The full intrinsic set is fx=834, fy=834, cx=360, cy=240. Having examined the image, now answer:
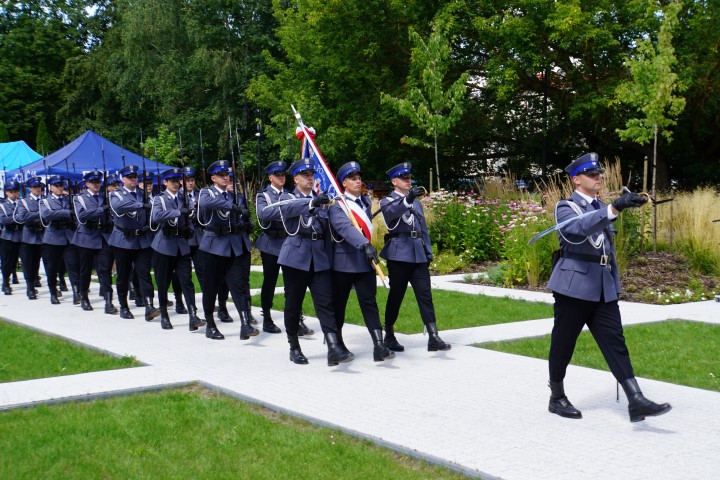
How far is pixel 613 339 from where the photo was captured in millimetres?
6000

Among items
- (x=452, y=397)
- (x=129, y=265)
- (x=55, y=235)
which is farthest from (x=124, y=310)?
A: (x=452, y=397)

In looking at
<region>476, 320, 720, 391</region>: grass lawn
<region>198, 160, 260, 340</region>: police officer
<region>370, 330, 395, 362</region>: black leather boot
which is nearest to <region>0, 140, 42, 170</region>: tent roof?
<region>198, 160, 260, 340</region>: police officer

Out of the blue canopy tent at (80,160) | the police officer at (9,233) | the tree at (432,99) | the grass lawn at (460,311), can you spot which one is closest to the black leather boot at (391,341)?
the grass lawn at (460,311)

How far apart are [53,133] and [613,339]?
5091cm

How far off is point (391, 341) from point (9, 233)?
976 centimetres

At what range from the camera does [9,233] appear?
1569 cm

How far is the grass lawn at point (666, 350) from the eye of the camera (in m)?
7.46

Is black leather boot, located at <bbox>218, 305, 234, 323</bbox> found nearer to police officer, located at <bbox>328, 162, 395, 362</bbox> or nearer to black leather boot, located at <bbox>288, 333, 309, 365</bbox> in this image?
black leather boot, located at <bbox>288, 333, 309, 365</bbox>

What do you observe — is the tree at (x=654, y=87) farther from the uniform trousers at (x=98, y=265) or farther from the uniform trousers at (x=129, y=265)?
the uniform trousers at (x=98, y=265)

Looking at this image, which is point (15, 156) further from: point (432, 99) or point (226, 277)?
point (226, 277)

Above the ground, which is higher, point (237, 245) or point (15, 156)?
point (15, 156)

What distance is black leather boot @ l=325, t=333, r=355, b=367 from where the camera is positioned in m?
8.08

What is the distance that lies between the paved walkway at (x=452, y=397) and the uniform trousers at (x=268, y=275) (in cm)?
56

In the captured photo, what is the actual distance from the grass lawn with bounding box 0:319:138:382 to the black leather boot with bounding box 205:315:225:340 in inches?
56.8
